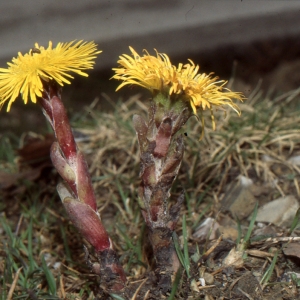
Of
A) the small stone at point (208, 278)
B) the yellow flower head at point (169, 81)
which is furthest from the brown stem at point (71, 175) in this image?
the small stone at point (208, 278)

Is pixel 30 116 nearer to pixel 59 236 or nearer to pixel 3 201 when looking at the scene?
pixel 3 201

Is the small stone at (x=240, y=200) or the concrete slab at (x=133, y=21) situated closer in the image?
the small stone at (x=240, y=200)

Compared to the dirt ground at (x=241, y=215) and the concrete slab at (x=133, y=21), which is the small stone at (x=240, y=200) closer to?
the dirt ground at (x=241, y=215)

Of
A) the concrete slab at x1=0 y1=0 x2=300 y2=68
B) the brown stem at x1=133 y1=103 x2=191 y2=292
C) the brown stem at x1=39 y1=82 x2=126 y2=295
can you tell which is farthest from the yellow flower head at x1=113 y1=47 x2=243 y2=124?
the concrete slab at x1=0 y1=0 x2=300 y2=68

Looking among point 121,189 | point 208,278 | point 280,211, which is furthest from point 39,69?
point 280,211

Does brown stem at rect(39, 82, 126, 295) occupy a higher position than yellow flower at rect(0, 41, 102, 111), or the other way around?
yellow flower at rect(0, 41, 102, 111)

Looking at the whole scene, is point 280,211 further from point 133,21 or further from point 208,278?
point 133,21

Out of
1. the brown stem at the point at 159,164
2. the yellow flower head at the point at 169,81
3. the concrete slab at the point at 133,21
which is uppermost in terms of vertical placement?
the concrete slab at the point at 133,21

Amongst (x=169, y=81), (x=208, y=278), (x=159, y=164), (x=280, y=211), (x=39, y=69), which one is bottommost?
(x=208, y=278)

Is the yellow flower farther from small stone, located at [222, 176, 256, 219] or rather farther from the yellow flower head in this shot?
small stone, located at [222, 176, 256, 219]

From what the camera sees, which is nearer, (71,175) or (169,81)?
(169,81)

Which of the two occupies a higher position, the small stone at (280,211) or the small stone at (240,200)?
the small stone at (240,200)
